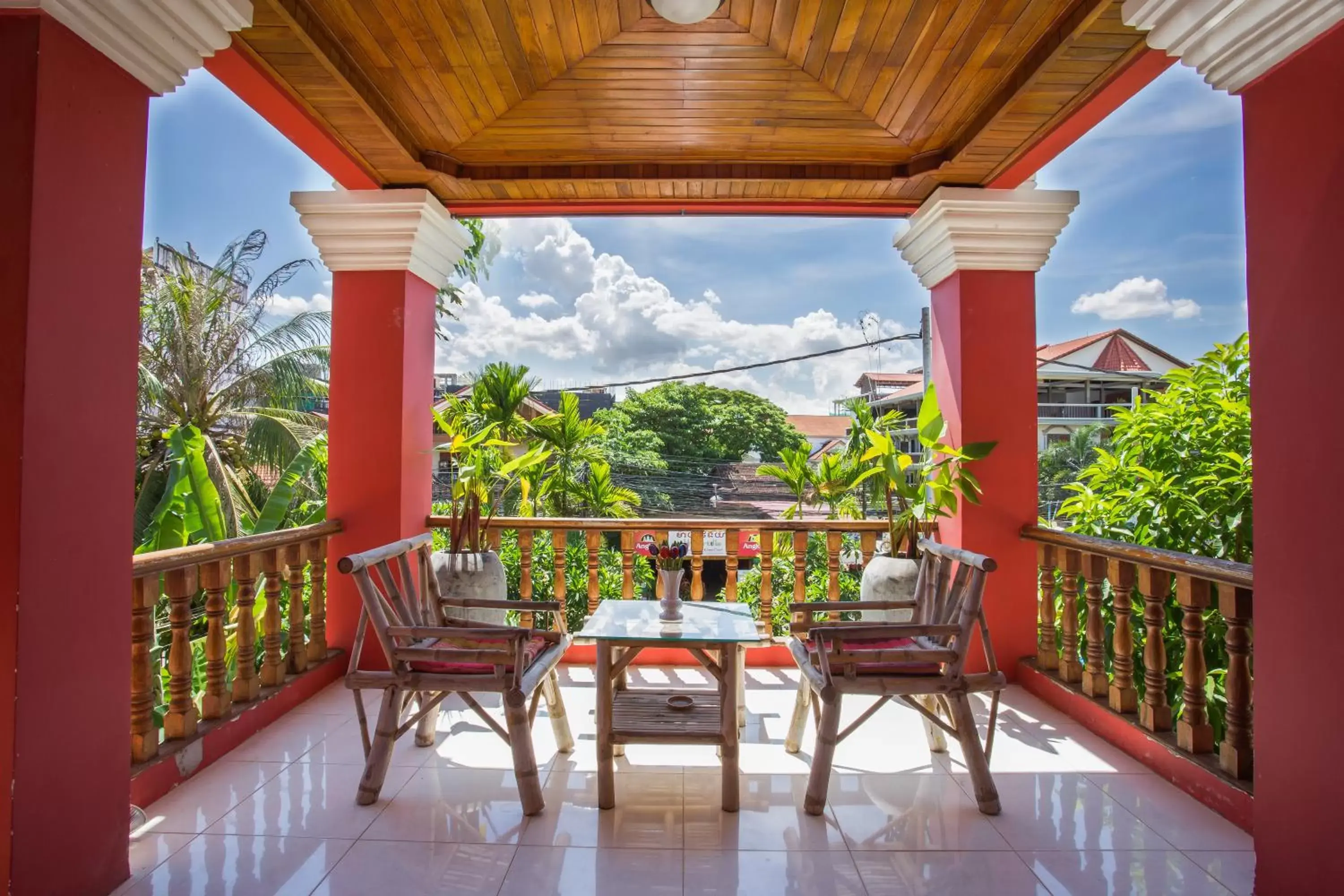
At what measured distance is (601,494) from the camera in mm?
7371

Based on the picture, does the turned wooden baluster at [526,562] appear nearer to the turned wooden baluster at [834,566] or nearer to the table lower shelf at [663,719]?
the table lower shelf at [663,719]

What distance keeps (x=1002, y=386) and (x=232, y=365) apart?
11.3 m

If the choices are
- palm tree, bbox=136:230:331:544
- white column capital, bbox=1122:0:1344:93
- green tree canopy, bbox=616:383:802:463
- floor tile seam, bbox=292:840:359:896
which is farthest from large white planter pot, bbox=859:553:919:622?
green tree canopy, bbox=616:383:802:463

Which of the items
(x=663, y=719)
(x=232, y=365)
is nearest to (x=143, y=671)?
(x=663, y=719)

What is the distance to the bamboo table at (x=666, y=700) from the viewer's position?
8.01 feet

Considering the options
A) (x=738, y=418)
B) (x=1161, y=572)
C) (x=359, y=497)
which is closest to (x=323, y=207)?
(x=359, y=497)

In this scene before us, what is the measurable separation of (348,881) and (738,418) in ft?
47.2

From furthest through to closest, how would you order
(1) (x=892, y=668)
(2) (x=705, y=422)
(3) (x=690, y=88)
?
(2) (x=705, y=422)
(3) (x=690, y=88)
(1) (x=892, y=668)

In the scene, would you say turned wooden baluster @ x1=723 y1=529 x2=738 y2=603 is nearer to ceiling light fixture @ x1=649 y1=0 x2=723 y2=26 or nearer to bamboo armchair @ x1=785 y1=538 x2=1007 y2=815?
bamboo armchair @ x1=785 y1=538 x2=1007 y2=815

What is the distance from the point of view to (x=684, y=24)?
8.80ft

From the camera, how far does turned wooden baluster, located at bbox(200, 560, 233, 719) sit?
9.64 ft

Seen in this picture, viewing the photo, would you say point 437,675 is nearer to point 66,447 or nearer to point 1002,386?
point 66,447

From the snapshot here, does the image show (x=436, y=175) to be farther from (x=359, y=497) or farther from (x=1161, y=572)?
(x=1161, y=572)

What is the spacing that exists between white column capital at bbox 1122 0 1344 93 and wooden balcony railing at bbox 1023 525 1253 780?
1.46 meters
